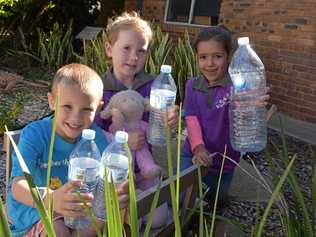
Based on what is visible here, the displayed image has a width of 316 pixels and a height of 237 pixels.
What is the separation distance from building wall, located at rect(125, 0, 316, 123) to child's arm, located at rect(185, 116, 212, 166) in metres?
4.08

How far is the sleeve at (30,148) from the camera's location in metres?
2.00

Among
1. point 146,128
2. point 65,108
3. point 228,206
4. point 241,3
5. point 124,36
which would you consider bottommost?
point 228,206

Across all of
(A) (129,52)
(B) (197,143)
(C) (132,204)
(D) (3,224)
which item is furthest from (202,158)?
(D) (3,224)

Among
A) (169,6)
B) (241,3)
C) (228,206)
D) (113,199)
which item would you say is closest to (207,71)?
(228,206)

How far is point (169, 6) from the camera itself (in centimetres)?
1002

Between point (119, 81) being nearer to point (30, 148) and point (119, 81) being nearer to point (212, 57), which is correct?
point (212, 57)

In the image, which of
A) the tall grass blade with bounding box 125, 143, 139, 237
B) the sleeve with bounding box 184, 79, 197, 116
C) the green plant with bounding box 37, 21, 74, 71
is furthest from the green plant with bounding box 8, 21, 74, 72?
the tall grass blade with bounding box 125, 143, 139, 237

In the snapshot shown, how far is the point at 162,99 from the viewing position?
2.42 meters

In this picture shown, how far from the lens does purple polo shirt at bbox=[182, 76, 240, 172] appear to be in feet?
9.89

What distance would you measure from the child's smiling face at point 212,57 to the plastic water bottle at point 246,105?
10 centimetres

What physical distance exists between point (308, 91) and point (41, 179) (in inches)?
211

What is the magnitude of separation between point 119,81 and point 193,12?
6834mm

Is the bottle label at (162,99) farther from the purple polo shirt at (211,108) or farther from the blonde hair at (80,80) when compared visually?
the purple polo shirt at (211,108)

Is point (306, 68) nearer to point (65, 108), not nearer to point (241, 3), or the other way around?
point (241, 3)
